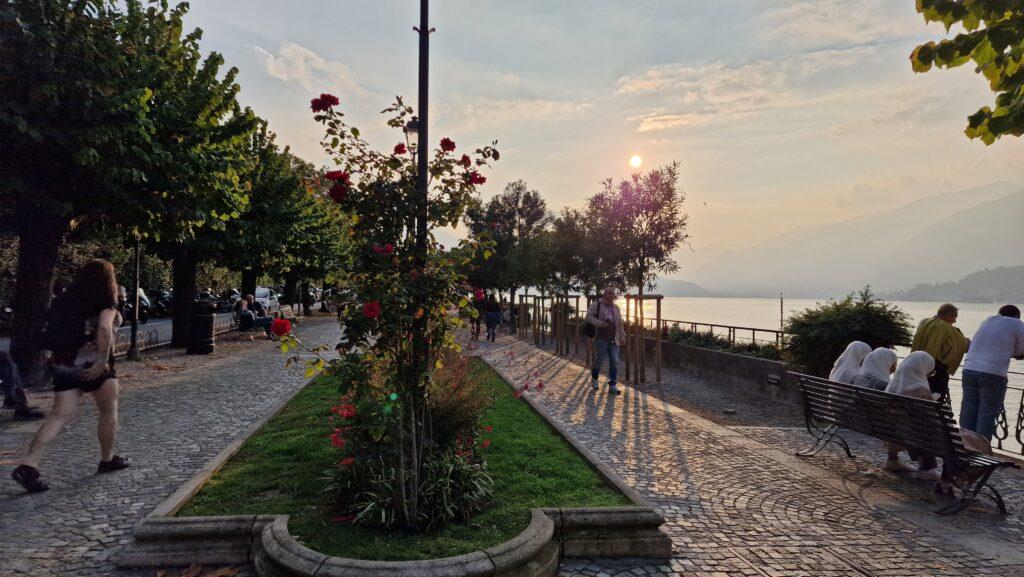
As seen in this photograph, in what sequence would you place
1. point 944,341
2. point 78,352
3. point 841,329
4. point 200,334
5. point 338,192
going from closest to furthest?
point 338,192 → point 78,352 → point 944,341 → point 841,329 → point 200,334

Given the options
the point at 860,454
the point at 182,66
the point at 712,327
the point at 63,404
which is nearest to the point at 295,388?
the point at 63,404

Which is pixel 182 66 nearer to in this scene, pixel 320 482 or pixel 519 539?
pixel 320 482

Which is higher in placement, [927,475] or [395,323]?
[395,323]

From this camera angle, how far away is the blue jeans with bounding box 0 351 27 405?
8.14 m

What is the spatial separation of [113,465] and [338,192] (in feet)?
13.1

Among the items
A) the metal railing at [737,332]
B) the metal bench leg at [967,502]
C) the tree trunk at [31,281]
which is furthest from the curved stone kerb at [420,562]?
the metal railing at [737,332]

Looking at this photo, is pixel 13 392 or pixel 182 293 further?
pixel 182 293

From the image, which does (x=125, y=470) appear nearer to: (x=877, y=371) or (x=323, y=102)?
(x=323, y=102)

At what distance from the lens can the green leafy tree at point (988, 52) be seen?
342 centimetres

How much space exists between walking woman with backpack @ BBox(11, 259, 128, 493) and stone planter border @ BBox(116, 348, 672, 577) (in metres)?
1.59

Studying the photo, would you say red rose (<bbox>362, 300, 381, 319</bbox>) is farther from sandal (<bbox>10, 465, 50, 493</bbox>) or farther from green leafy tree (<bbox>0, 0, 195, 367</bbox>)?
green leafy tree (<bbox>0, 0, 195, 367</bbox>)

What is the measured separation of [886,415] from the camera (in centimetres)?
589

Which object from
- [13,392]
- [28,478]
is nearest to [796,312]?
[28,478]

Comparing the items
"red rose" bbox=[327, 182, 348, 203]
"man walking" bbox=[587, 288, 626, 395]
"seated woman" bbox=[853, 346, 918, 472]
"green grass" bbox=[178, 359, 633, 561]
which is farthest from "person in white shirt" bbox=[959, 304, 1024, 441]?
"red rose" bbox=[327, 182, 348, 203]
